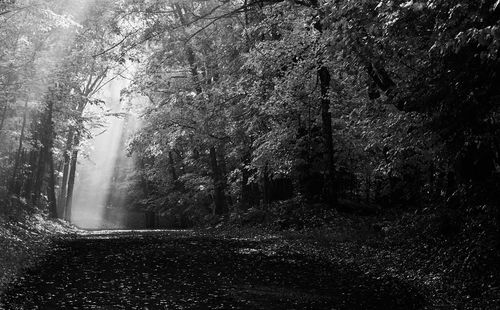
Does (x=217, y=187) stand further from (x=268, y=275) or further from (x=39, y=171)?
(x=268, y=275)

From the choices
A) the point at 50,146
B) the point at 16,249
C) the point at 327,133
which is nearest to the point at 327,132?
the point at 327,133

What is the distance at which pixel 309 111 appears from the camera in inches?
883

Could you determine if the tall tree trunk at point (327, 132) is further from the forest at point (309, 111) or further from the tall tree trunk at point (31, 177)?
the tall tree trunk at point (31, 177)

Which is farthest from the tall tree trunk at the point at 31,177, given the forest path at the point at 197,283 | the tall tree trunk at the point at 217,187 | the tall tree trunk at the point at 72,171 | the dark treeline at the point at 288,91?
the forest path at the point at 197,283

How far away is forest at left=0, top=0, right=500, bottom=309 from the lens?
887 cm

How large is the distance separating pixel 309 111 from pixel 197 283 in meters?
13.8

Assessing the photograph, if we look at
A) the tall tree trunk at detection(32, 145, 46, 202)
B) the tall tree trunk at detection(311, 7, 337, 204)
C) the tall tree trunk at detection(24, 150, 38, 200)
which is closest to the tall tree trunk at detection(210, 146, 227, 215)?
the tall tree trunk at detection(32, 145, 46, 202)

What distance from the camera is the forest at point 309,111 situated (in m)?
8.87

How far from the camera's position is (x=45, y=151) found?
98.6ft

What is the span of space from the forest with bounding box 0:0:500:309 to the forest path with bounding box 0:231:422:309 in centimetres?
149

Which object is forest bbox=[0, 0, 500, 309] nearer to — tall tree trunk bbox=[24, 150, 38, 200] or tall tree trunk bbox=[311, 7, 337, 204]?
tall tree trunk bbox=[311, 7, 337, 204]

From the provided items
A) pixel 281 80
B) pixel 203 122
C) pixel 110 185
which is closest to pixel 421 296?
pixel 281 80

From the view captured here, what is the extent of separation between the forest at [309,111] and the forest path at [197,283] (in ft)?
4.88

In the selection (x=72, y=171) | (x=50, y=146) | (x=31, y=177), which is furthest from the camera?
(x=72, y=171)
